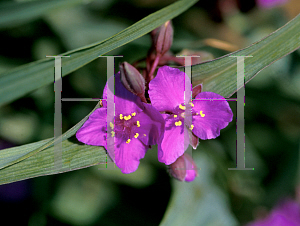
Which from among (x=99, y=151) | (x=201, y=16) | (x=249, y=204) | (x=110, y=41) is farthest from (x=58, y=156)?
(x=201, y=16)

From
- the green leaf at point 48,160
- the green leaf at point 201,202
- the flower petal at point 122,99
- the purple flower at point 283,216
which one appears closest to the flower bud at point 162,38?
the flower petal at point 122,99

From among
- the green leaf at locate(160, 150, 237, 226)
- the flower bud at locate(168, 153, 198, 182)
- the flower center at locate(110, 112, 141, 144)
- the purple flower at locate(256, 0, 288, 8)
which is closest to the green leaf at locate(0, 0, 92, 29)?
the flower center at locate(110, 112, 141, 144)

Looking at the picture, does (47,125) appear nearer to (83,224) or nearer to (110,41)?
(83,224)

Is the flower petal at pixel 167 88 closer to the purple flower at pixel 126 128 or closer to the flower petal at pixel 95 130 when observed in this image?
the purple flower at pixel 126 128

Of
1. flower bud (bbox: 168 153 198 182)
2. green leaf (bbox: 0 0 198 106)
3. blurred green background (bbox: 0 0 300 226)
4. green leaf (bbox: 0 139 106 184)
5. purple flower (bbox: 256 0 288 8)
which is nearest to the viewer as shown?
green leaf (bbox: 0 0 198 106)

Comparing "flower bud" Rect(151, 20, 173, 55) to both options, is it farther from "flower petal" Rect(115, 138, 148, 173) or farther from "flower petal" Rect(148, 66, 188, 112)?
"flower petal" Rect(115, 138, 148, 173)

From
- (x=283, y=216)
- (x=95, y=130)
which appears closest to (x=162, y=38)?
(x=95, y=130)
